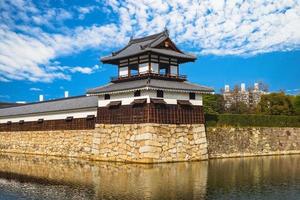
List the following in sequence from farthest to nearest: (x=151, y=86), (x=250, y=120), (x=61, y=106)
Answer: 1. (x=61, y=106)
2. (x=250, y=120)
3. (x=151, y=86)

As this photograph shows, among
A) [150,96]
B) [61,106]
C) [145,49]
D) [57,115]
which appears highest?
[145,49]

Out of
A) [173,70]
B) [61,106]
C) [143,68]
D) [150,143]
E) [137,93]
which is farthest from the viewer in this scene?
[61,106]

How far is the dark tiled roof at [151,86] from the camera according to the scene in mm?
27203

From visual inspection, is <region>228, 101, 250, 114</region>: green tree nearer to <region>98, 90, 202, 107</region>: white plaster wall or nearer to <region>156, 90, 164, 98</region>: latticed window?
<region>98, 90, 202, 107</region>: white plaster wall

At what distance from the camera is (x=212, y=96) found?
175ft

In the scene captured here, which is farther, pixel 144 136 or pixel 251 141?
pixel 251 141

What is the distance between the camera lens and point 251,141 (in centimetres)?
3494

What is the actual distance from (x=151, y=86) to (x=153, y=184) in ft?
35.6

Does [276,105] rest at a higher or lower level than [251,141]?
higher

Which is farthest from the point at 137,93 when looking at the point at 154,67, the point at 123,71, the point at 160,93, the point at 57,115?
the point at 57,115

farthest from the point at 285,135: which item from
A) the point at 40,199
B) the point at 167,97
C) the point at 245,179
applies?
the point at 40,199

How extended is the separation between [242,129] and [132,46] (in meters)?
12.5

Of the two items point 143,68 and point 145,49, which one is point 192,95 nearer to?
point 143,68

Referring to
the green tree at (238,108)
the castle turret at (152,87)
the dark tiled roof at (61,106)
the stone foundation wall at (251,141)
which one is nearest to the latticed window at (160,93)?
the castle turret at (152,87)
